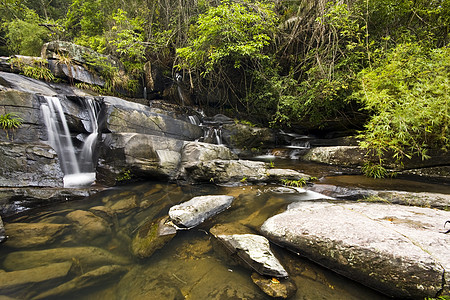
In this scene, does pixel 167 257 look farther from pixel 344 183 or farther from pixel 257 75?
pixel 257 75

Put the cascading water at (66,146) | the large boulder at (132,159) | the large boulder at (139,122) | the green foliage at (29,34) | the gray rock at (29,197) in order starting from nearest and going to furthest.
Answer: the gray rock at (29,197) < the large boulder at (132,159) < the cascading water at (66,146) < the large boulder at (139,122) < the green foliage at (29,34)

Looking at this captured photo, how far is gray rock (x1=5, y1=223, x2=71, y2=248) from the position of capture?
2.36 m

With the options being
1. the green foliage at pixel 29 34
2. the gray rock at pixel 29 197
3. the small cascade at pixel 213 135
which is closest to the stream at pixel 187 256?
the gray rock at pixel 29 197

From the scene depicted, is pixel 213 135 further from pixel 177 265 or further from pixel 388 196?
pixel 177 265

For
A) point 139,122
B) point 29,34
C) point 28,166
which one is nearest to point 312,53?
point 139,122

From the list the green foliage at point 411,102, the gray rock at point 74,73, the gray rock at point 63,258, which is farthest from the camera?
the gray rock at point 74,73

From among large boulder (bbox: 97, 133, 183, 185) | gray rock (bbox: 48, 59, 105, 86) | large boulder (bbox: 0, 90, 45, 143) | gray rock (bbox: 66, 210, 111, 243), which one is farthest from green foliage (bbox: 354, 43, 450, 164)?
gray rock (bbox: 48, 59, 105, 86)

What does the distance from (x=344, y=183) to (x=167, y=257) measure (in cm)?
398

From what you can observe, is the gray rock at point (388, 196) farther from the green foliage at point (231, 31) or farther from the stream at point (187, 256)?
the green foliage at point (231, 31)

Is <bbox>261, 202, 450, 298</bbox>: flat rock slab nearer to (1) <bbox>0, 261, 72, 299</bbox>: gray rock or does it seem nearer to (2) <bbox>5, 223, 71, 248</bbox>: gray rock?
(1) <bbox>0, 261, 72, 299</bbox>: gray rock

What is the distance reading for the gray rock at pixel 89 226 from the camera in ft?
8.61

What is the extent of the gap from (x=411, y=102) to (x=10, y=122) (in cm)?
971

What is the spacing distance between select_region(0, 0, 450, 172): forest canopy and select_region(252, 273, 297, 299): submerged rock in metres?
4.20

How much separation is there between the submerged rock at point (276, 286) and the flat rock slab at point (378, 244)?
477 mm
